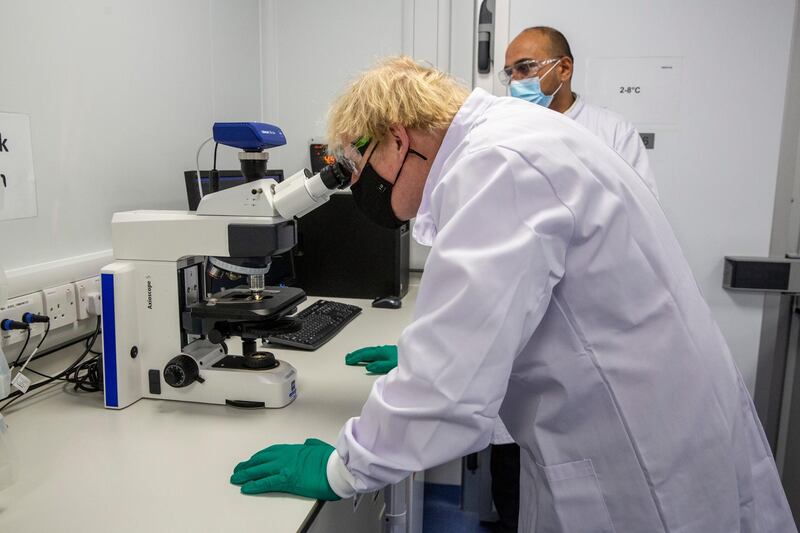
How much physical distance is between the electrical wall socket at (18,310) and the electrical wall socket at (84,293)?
0.37ft

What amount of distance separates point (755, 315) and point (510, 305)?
5.50 ft

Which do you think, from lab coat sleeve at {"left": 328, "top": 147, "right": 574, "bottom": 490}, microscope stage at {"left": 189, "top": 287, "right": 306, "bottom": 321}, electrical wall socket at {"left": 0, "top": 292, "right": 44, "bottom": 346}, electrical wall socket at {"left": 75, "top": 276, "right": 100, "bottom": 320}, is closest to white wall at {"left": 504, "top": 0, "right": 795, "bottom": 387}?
microscope stage at {"left": 189, "top": 287, "right": 306, "bottom": 321}

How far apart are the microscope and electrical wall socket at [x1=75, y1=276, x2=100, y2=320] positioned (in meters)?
0.28

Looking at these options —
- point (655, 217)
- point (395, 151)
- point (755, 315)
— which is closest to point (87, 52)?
point (395, 151)

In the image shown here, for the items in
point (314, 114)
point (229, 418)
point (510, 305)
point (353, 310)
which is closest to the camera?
point (510, 305)

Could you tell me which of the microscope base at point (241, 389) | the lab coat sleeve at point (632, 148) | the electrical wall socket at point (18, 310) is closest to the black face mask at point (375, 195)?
the microscope base at point (241, 389)

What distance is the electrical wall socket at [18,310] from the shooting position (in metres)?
1.23

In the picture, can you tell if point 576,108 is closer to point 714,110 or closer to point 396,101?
point 714,110

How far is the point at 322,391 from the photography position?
1.31 meters

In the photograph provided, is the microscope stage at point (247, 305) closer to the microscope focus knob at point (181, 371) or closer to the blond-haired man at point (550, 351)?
the microscope focus knob at point (181, 371)

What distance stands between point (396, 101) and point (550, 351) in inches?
18.1

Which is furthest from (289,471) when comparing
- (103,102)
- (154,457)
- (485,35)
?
(485,35)

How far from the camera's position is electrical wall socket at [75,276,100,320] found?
1456 millimetres

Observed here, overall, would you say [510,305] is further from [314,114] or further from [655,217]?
[314,114]
